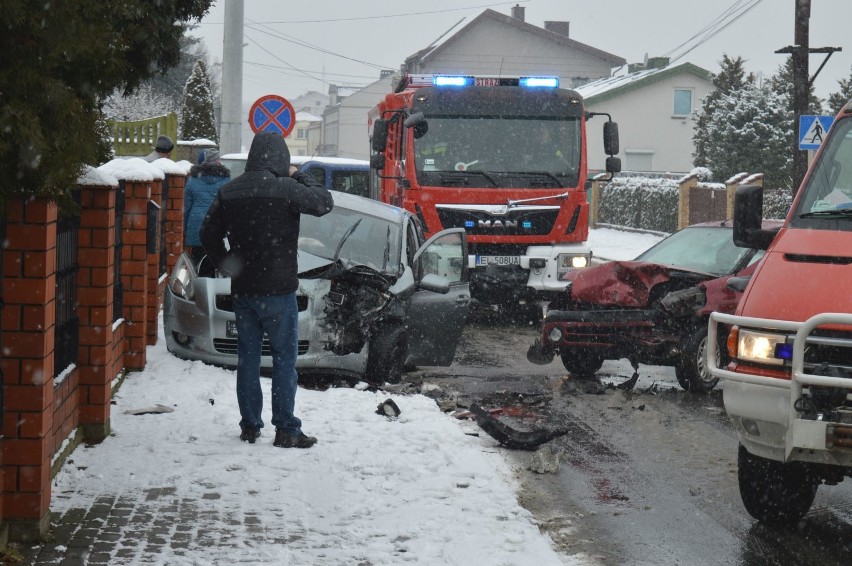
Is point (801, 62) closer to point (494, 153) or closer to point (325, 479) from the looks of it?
point (494, 153)

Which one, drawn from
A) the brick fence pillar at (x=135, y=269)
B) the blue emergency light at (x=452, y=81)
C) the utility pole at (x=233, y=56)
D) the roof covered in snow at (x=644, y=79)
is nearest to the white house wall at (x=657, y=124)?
the roof covered in snow at (x=644, y=79)

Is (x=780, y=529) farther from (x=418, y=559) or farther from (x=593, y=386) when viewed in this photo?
(x=593, y=386)

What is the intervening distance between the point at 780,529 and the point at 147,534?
10.7 feet

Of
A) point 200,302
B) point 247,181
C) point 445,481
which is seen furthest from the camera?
point 200,302

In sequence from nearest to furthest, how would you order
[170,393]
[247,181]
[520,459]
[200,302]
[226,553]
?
[226,553] → [247,181] → [520,459] → [170,393] → [200,302]

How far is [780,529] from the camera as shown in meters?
6.25

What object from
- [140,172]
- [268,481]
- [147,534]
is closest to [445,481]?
[268,481]

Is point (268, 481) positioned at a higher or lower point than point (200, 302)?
lower

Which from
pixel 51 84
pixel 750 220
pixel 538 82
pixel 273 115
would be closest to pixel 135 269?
pixel 750 220

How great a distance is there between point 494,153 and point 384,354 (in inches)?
235

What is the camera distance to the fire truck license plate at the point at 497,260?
15.1m

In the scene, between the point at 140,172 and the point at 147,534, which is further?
→ the point at 140,172

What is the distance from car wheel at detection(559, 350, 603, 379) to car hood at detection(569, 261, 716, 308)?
2.20ft

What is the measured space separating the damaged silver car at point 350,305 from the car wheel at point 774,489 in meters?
4.03
